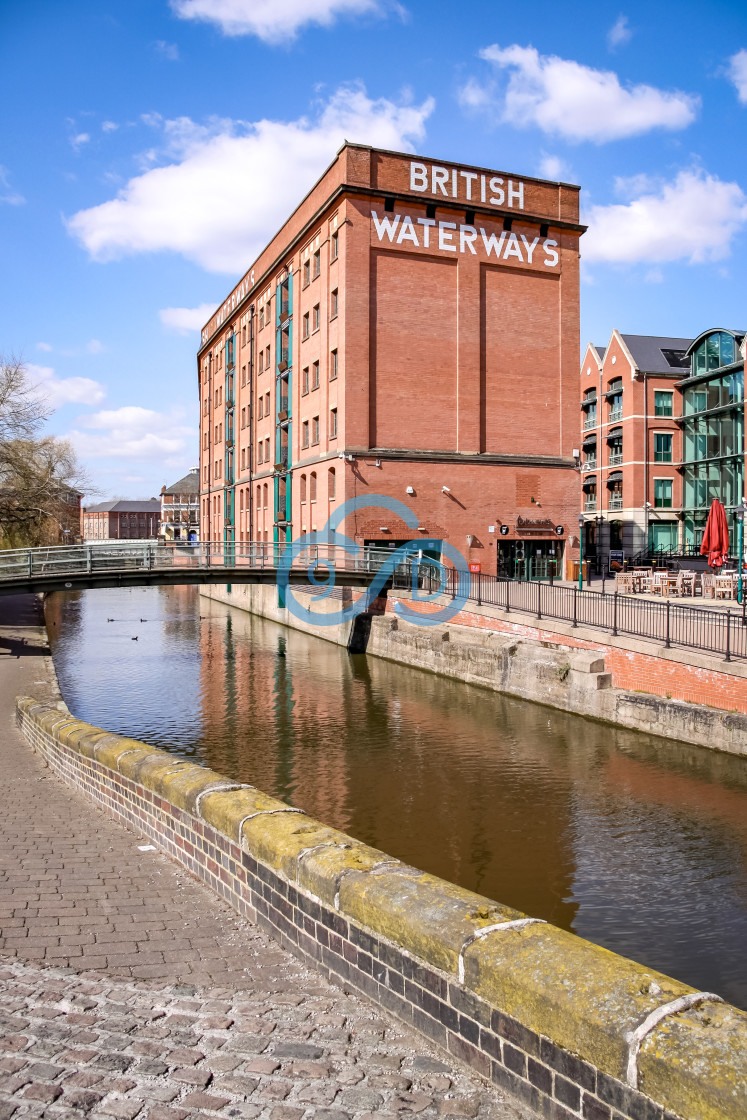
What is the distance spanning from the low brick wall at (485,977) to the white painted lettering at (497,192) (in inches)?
1277

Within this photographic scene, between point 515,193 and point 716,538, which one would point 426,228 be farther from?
point 716,538

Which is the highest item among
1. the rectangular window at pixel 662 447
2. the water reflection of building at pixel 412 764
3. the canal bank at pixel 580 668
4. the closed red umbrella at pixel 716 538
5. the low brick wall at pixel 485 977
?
the rectangular window at pixel 662 447

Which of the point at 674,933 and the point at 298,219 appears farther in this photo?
the point at 298,219

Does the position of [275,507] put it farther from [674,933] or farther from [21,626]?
[674,933]

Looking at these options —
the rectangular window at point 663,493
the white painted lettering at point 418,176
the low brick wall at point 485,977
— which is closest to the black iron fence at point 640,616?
the low brick wall at point 485,977

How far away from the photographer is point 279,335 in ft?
135

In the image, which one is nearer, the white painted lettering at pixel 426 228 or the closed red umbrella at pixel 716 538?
the closed red umbrella at pixel 716 538

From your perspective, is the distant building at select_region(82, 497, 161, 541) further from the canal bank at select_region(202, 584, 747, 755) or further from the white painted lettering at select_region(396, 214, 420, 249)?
the canal bank at select_region(202, 584, 747, 755)

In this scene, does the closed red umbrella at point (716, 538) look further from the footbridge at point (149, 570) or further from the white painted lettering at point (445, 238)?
the white painted lettering at point (445, 238)

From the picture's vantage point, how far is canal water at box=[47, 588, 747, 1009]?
8680mm

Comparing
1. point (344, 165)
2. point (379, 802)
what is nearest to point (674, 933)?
point (379, 802)

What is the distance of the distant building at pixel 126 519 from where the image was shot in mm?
183000

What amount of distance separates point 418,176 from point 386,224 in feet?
7.47

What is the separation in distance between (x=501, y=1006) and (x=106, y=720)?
1605cm
